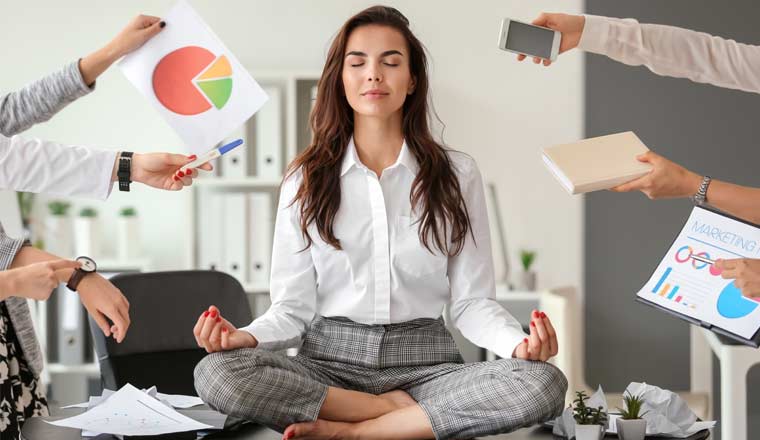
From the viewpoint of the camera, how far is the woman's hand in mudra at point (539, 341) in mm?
1839

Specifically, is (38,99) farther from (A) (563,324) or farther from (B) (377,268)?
(A) (563,324)

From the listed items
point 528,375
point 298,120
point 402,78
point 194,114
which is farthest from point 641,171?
point 298,120

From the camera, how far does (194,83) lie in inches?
81.9

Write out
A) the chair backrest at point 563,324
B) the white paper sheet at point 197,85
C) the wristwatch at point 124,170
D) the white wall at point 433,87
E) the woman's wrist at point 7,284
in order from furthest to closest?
the white wall at point 433,87, the chair backrest at point 563,324, the white paper sheet at point 197,85, the wristwatch at point 124,170, the woman's wrist at point 7,284

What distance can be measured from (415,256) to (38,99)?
949 millimetres

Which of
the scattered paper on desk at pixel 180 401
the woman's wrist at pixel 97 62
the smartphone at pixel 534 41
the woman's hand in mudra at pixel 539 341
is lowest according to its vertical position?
the scattered paper on desk at pixel 180 401

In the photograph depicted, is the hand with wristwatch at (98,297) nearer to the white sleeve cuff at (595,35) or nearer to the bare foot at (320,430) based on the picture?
the bare foot at (320,430)

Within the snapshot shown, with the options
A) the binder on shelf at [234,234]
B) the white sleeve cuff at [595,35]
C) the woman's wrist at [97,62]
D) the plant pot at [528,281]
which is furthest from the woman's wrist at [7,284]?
the plant pot at [528,281]

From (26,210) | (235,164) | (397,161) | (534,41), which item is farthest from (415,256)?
(26,210)

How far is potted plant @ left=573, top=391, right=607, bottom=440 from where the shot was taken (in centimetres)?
162

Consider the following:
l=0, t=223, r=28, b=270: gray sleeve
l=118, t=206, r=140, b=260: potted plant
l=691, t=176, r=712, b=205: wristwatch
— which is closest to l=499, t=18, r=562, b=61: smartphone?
l=691, t=176, r=712, b=205: wristwatch

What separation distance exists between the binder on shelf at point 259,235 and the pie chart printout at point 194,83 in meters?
1.82

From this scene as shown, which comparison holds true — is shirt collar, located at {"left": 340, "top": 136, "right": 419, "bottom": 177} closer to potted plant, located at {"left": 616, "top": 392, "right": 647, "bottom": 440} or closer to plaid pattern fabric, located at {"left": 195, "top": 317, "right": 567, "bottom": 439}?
plaid pattern fabric, located at {"left": 195, "top": 317, "right": 567, "bottom": 439}

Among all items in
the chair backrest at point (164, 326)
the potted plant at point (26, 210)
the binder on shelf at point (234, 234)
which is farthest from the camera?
the potted plant at point (26, 210)
